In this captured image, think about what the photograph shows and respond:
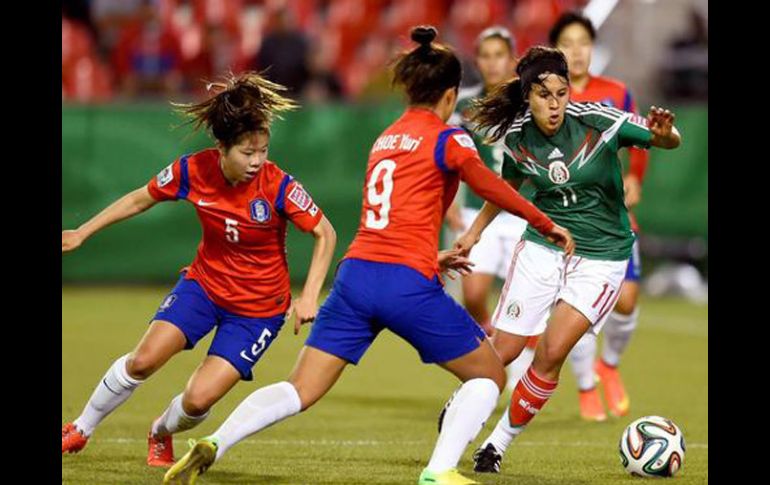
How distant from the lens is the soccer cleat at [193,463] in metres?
6.33

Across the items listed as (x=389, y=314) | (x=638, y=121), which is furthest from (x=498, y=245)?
(x=389, y=314)

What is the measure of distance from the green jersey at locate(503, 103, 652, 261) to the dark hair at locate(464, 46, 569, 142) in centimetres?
6

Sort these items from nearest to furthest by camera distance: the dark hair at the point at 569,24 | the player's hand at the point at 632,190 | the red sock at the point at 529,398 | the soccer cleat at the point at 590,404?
the red sock at the point at 529,398 → the player's hand at the point at 632,190 → the dark hair at the point at 569,24 → the soccer cleat at the point at 590,404

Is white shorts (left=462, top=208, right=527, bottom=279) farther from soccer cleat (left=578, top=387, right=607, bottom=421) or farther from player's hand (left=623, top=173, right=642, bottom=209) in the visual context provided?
soccer cleat (left=578, top=387, right=607, bottom=421)

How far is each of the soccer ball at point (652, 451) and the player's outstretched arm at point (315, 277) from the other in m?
1.92

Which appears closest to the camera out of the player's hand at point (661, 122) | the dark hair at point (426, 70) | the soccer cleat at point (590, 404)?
the dark hair at point (426, 70)

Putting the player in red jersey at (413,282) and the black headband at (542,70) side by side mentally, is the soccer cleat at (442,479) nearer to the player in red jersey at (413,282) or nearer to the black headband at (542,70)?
the player in red jersey at (413,282)

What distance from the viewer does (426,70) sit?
6562mm

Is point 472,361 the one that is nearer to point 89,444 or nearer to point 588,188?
point 588,188

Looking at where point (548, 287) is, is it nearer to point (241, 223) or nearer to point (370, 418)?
point (241, 223)

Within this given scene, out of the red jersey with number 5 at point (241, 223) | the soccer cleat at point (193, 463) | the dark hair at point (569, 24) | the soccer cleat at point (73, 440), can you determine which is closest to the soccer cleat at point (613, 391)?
the dark hair at point (569, 24)

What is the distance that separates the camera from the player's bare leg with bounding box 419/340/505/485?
6488 mm

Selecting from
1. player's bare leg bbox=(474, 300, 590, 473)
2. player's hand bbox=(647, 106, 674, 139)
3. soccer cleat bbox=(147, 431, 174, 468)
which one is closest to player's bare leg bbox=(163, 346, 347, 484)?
soccer cleat bbox=(147, 431, 174, 468)

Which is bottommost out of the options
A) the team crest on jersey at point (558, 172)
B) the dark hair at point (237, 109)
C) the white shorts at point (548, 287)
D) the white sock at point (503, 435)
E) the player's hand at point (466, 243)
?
the white sock at point (503, 435)
